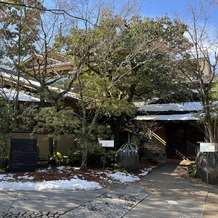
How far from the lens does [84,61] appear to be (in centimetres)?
1032

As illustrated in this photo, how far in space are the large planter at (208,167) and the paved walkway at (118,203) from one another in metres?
0.77

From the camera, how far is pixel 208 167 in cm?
951

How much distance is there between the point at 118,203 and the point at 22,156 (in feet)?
14.5

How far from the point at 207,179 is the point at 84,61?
632cm

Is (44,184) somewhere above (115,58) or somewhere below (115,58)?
below

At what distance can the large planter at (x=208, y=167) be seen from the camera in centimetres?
935

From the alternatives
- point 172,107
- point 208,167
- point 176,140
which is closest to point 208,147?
point 208,167

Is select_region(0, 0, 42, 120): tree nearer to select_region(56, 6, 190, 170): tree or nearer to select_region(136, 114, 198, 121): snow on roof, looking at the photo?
select_region(56, 6, 190, 170): tree

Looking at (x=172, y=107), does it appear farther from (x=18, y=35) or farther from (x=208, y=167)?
(x=18, y=35)

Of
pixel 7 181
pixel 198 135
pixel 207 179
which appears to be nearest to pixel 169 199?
pixel 207 179

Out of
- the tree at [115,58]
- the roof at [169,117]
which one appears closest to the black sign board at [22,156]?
the tree at [115,58]

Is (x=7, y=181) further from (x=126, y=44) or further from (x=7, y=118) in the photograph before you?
(x=126, y=44)

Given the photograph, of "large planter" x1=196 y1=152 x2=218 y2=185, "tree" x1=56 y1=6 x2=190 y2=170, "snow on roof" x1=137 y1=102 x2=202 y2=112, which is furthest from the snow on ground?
"snow on roof" x1=137 y1=102 x2=202 y2=112

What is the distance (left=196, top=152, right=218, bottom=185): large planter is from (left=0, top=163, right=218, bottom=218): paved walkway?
30.3 inches
